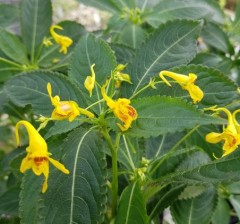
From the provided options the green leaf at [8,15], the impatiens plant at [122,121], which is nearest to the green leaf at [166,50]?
the impatiens plant at [122,121]

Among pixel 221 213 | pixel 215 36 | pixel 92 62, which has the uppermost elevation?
pixel 92 62

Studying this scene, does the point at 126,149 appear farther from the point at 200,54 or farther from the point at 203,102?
the point at 200,54

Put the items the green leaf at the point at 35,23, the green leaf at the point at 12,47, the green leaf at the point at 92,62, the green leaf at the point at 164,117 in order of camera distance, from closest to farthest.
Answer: the green leaf at the point at 164,117 < the green leaf at the point at 92,62 < the green leaf at the point at 12,47 < the green leaf at the point at 35,23

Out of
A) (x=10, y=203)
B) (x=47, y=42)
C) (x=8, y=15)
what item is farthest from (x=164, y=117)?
(x=8, y=15)

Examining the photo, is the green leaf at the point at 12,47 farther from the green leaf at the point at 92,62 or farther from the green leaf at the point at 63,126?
the green leaf at the point at 63,126

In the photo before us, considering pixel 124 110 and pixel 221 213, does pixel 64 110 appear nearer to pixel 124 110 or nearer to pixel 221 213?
pixel 124 110

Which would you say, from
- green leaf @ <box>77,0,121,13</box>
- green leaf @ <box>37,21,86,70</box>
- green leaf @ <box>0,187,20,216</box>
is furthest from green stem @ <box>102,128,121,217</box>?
green leaf @ <box>77,0,121,13</box>

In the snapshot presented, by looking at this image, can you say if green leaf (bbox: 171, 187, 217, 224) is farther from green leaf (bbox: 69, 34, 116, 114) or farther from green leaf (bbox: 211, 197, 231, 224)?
green leaf (bbox: 69, 34, 116, 114)
